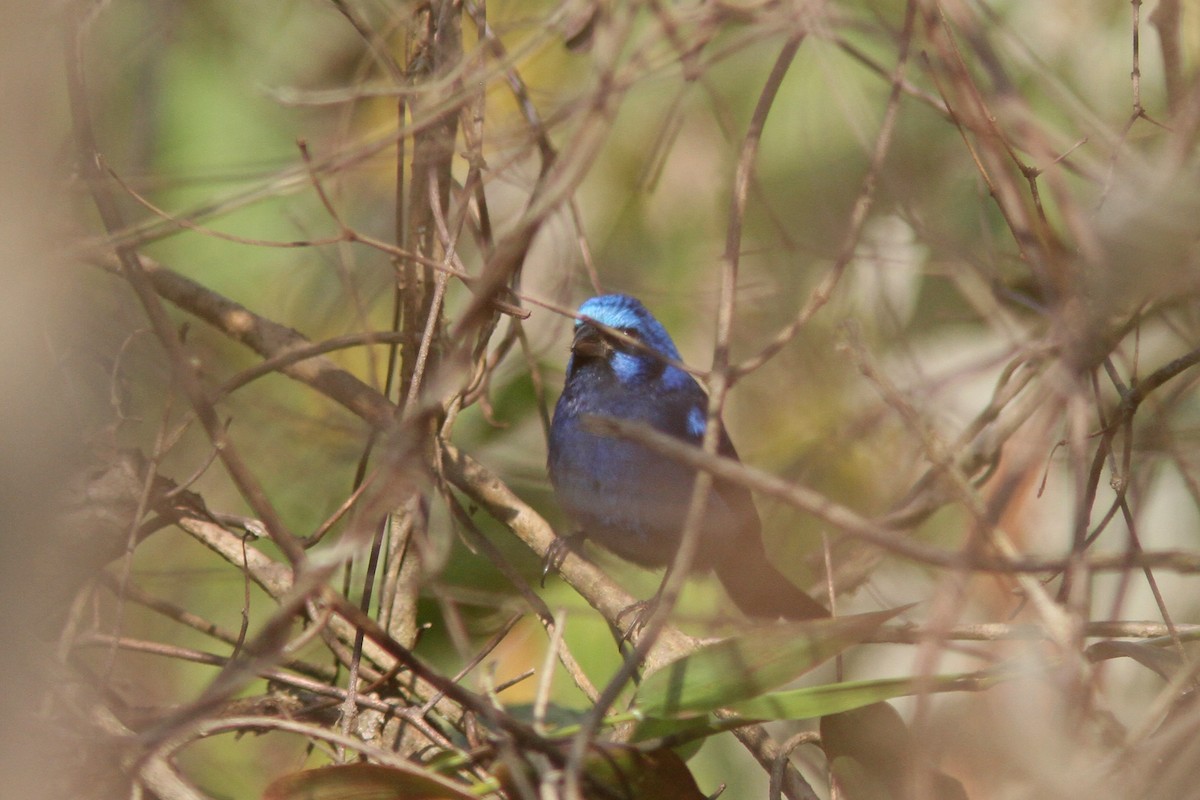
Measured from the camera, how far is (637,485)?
13.8 feet

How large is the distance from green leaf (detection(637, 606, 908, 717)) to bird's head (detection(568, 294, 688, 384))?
2.37m

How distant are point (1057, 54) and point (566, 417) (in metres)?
2.31

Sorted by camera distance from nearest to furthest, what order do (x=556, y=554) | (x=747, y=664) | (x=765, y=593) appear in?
(x=747, y=664) → (x=556, y=554) → (x=765, y=593)

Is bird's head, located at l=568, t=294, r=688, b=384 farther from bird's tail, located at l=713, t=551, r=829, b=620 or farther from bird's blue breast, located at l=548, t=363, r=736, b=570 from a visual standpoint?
bird's tail, located at l=713, t=551, r=829, b=620

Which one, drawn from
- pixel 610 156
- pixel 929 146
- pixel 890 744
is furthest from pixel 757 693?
pixel 610 156

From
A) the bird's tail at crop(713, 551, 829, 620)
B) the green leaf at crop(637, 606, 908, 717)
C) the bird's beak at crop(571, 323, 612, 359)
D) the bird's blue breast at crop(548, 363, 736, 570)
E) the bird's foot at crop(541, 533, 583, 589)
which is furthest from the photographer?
the bird's beak at crop(571, 323, 612, 359)

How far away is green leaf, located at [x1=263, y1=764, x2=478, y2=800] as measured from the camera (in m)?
2.00

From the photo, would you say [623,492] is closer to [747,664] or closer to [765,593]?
[765,593]

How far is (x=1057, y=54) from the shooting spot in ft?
15.2

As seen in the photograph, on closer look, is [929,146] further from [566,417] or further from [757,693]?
[757,693]

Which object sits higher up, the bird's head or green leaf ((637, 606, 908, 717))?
the bird's head

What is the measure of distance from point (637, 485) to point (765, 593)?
563 millimetres

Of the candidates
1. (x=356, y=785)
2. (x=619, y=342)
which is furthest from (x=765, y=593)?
(x=356, y=785)

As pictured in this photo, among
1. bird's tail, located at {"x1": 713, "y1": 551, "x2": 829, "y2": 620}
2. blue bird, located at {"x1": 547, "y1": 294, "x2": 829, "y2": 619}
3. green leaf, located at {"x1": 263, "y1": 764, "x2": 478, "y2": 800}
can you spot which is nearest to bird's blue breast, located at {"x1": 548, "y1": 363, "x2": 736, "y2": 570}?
blue bird, located at {"x1": 547, "y1": 294, "x2": 829, "y2": 619}
